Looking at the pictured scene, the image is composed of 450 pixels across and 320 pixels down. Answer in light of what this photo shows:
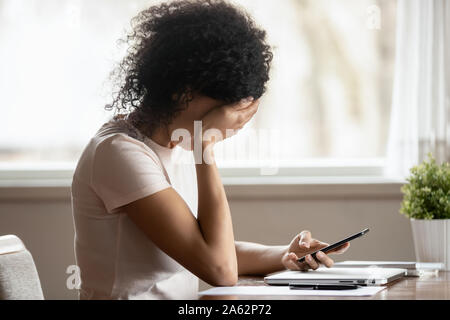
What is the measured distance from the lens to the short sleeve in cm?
118

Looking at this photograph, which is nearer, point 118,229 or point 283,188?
point 118,229

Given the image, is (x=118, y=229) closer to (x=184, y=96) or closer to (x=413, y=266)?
(x=184, y=96)

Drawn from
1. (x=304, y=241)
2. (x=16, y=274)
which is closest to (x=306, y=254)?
(x=304, y=241)

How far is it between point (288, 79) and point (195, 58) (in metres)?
1.41

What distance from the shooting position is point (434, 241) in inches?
63.8

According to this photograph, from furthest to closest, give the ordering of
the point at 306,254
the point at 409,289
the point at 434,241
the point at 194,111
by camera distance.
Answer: the point at 434,241 → the point at 306,254 → the point at 194,111 → the point at 409,289

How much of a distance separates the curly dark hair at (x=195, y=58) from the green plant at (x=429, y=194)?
2.05 feet

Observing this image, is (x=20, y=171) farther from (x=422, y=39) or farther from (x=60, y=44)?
(x=422, y=39)

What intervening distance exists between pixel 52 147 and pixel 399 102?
4.68 ft

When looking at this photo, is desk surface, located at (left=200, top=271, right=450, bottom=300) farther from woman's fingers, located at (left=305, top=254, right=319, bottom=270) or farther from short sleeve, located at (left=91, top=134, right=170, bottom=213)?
short sleeve, located at (left=91, top=134, right=170, bottom=213)

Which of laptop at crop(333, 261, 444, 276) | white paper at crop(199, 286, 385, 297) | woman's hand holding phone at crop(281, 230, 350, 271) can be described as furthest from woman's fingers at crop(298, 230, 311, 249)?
white paper at crop(199, 286, 385, 297)

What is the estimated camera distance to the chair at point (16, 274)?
105 cm

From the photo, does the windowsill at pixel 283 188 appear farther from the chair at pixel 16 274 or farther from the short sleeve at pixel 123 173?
the chair at pixel 16 274

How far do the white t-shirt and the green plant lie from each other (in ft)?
2.35
